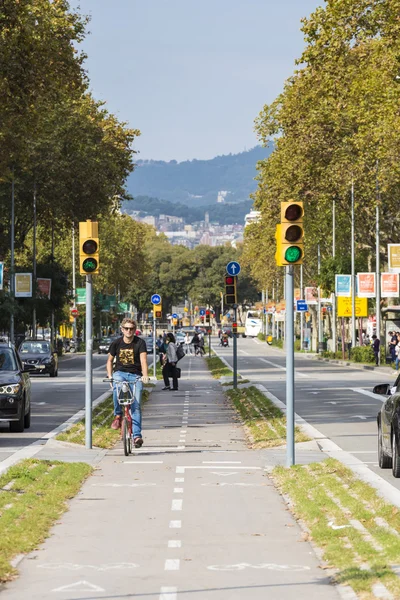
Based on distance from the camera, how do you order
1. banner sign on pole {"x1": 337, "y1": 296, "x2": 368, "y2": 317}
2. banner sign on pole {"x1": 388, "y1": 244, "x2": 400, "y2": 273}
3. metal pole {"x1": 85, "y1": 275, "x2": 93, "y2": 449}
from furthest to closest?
banner sign on pole {"x1": 337, "y1": 296, "x2": 368, "y2": 317}
banner sign on pole {"x1": 388, "y1": 244, "x2": 400, "y2": 273}
metal pole {"x1": 85, "y1": 275, "x2": 93, "y2": 449}

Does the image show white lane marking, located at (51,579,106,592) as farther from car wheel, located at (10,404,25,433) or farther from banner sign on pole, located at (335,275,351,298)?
banner sign on pole, located at (335,275,351,298)

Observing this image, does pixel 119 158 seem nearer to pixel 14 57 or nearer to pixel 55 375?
pixel 55 375

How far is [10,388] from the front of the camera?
23.5 meters

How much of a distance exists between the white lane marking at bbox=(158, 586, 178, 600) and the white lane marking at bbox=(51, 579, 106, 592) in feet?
1.29

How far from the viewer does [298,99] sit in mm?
63188

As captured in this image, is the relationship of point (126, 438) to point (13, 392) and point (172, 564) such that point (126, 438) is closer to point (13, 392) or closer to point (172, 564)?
point (13, 392)

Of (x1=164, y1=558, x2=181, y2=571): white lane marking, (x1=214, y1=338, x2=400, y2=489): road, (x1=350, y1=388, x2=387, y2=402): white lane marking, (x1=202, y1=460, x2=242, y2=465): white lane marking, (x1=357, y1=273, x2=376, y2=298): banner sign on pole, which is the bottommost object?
(x1=214, y1=338, x2=400, y2=489): road

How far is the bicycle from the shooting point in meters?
18.7

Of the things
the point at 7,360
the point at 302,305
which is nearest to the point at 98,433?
the point at 7,360

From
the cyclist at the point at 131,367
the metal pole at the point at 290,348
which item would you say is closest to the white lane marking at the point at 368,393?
the cyclist at the point at 131,367

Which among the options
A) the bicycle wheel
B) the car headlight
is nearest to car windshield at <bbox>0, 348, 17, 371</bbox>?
the car headlight

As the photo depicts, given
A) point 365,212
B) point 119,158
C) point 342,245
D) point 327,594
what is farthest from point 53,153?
point 327,594

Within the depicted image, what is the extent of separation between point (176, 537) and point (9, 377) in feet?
44.5

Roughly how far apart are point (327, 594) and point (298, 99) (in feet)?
183
